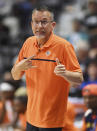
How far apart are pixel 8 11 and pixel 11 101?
4259mm

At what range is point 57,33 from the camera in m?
6.79

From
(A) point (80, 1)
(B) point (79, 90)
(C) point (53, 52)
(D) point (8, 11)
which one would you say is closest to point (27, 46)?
(C) point (53, 52)

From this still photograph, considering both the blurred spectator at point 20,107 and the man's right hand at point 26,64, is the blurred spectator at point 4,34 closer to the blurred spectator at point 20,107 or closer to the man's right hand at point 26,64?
the blurred spectator at point 20,107

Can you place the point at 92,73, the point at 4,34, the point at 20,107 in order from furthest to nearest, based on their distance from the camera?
1. the point at 4,34
2. the point at 92,73
3. the point at 20,107

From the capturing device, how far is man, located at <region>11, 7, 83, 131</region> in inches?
88.5

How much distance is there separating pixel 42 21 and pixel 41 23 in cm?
2

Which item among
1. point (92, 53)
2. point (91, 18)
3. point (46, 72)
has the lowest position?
point (92, 53)

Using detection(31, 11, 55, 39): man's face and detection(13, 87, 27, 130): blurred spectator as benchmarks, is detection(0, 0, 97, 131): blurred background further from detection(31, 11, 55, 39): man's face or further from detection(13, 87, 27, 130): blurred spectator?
detection(31, 11, 55, 39): man's face

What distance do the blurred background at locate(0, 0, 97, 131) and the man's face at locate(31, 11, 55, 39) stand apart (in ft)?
6.05

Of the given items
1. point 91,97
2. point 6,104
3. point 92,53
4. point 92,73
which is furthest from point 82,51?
point 91,97

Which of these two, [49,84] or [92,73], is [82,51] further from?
[49,84]

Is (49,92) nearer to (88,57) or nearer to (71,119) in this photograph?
(71,119)

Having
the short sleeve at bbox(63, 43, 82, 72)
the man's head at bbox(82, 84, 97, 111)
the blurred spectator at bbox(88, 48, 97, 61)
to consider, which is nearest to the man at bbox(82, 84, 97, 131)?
the man's head at bbox(82, 84, 97, 111)

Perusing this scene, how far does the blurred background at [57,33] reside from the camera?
4.41 m
